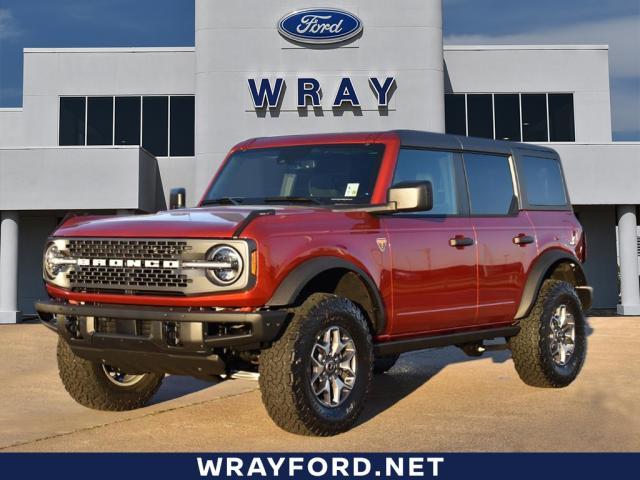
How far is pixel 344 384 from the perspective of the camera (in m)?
5.39

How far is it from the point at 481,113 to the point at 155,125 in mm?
10248

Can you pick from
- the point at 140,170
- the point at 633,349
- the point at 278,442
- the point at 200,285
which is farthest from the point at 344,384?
the point at 140,170

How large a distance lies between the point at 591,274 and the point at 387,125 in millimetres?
8721

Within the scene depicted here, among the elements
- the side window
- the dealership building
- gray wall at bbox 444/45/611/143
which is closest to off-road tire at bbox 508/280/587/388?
the side window

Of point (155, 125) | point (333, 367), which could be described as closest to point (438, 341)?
point (333, 367)

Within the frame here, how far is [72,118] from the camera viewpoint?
24406mm

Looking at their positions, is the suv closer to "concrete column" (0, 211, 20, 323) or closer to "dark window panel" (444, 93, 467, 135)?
"concrete column" (0, 211, 20, 323)

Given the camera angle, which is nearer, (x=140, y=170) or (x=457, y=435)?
(x=457, y=435)

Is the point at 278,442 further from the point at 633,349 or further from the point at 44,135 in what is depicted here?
the point at 44,135

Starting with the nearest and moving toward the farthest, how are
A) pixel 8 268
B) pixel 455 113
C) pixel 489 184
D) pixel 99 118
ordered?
pixel 489 184
pixel 8 268
pixel 99 118
pixel 455 113

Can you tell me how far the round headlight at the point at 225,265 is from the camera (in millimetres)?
4766

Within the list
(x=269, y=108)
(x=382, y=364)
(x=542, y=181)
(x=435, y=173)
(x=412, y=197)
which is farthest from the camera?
(x=269, y=108)

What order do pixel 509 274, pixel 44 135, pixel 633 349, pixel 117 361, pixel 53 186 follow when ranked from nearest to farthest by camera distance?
pixel 117 361
pixel 509 274
pixel 633 349
pixel 53 186
pixel 44 135

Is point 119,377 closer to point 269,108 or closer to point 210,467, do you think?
point 210,467
